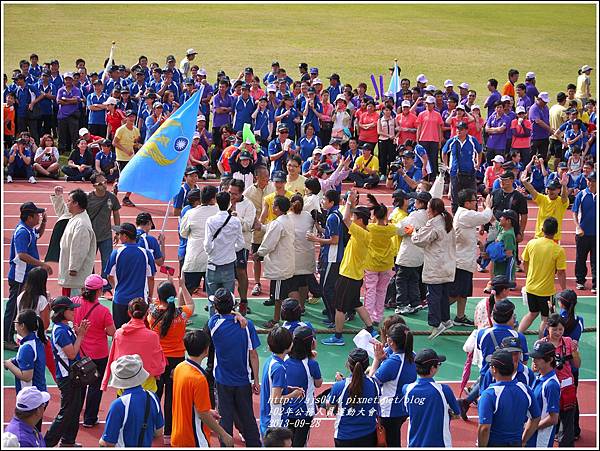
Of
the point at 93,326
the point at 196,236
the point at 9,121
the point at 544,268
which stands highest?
the point at 9,121

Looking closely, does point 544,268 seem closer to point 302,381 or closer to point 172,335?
point 302,381

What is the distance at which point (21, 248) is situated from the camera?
11.5m

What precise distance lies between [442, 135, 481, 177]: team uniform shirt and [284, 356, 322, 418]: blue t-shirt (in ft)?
32.1

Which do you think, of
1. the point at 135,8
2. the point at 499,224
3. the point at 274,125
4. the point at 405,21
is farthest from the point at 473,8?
the point at 499,224

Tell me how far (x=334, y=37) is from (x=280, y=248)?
32610mm

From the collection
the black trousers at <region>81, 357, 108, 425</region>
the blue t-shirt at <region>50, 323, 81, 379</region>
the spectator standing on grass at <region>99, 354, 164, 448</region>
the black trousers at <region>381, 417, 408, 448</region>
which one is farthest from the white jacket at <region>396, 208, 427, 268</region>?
the spectator standing on grass at <region>99, 354, 164, 448</region>

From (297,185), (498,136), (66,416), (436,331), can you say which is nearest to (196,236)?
(297,185)

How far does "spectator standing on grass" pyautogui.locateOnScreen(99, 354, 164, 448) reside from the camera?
7.67 m

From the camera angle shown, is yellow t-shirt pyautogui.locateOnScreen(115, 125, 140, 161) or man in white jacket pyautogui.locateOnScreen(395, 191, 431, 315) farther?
yellow t-shirt pyautogui.locateOnScreen(115, 125, 140, 161)

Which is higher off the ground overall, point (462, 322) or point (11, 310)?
point (11, 310)

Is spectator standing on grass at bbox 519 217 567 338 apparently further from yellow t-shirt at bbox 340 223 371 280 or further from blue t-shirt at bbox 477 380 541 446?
blue t-shirt at bbox 477 380 541 446

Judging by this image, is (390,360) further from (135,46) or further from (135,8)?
(135,8)

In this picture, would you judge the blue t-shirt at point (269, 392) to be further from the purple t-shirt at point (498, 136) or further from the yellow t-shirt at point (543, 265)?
the purple t-shirt at point (498, 136)

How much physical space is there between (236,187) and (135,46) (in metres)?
28.2
